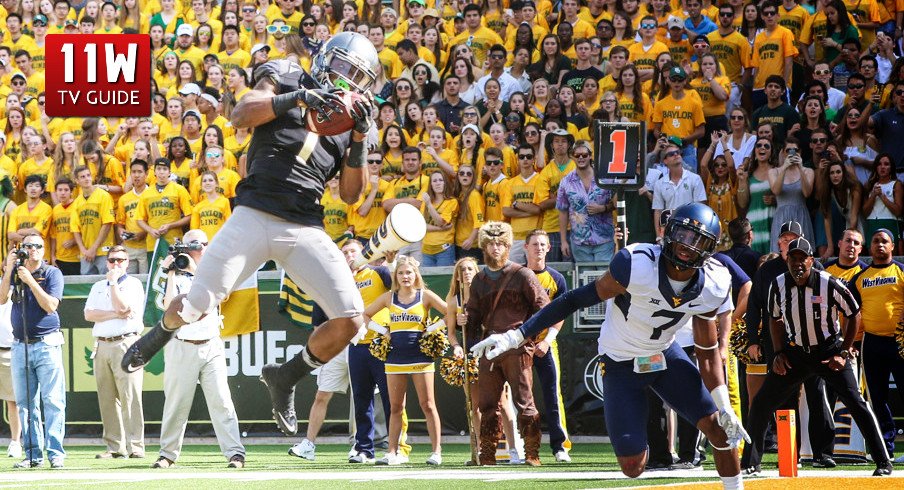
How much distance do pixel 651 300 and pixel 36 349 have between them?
6.66m

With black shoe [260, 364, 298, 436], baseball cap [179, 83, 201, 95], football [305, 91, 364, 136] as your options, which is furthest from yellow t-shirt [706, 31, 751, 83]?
football [305, 91, 364, 136]

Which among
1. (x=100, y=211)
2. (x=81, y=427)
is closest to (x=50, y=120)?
(x=100, y=211)

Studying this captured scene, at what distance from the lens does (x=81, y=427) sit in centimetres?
1464

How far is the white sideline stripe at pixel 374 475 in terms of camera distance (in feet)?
30.9

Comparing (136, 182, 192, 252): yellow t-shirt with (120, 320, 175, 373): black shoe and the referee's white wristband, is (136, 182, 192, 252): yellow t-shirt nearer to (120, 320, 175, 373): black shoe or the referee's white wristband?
(120, 320, 175, 373): black shoe

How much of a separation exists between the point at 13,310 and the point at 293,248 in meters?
5.93

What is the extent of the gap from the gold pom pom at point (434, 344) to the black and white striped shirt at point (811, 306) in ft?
9.61

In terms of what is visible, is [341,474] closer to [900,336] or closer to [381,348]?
[381,348]

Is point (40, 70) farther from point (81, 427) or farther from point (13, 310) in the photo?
point (13, 310)

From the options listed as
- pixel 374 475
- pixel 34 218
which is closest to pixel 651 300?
pixel 374 475

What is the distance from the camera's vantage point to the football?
21.7 ft

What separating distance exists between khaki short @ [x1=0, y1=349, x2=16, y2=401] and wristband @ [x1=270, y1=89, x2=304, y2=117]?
7.84 metres

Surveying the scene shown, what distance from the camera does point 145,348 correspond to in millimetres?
7598

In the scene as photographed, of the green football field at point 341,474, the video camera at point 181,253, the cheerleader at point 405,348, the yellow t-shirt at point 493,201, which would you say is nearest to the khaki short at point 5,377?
the green football field at point 341,474
